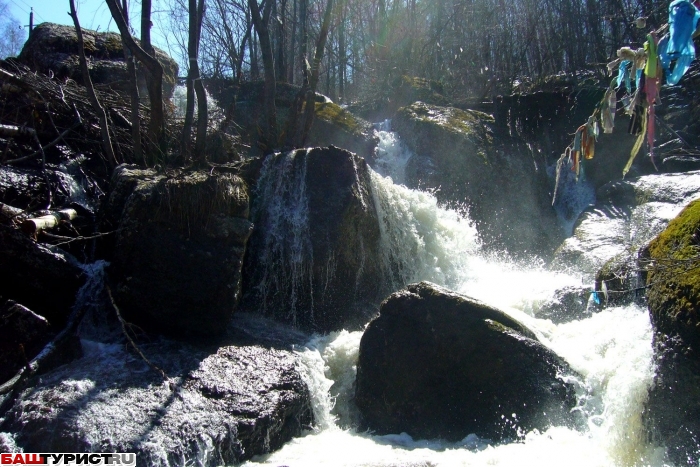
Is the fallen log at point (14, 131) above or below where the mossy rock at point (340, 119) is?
below

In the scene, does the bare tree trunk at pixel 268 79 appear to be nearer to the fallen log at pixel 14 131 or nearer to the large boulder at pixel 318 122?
the large boulder at pixel 318 122

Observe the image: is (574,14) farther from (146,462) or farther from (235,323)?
(146,462)

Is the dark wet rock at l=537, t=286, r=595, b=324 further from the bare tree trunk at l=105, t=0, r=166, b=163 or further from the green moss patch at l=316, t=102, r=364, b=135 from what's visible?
the green moss patch at l=316, t=102, r=364, b=135

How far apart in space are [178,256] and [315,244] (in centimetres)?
196

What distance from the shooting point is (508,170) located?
1188 centimetres

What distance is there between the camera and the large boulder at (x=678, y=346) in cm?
381

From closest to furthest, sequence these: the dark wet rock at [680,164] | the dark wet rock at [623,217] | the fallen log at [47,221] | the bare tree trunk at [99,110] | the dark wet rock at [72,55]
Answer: the fallen log at [47,221], the bare tree trunk at [99,110], the dark wet rock at [623,217], the dark wet rock at [680,164], the dark wet rock at [72,55]

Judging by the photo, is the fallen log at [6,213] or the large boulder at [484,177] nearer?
the fallen log at [6,213]

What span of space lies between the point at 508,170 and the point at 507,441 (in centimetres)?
826

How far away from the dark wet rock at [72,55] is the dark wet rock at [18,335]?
20.2 ft

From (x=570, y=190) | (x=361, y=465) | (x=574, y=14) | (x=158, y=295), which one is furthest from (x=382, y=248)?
(x=574, y=14)

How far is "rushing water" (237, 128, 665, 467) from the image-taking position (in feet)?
13.6

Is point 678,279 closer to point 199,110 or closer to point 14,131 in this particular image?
point 199,110

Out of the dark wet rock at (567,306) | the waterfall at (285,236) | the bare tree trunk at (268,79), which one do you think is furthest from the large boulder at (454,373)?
the bare tree trunk at (268,79)
